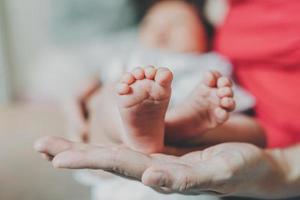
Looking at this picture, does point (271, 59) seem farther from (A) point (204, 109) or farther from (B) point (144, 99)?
(B) point (144, 99)

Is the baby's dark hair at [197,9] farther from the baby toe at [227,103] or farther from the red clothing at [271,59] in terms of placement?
the baby toe at [227,103]

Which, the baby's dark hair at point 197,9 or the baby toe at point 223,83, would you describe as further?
the baby's dark hair at point 197,9

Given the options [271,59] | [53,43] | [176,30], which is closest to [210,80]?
Answer: [271,59]

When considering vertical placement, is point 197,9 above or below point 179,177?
above

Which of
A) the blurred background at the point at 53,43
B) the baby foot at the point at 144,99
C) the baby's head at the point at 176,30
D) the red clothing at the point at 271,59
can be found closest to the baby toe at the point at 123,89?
the baby foot at the point at 144,99

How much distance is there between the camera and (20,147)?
984mm

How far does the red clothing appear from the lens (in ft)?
2.85

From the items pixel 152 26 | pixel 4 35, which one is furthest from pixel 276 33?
pixel 4 35

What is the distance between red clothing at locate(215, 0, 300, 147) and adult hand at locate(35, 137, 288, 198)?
26 centimetres

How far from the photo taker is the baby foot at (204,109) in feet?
2.10

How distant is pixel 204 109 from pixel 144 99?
11cm

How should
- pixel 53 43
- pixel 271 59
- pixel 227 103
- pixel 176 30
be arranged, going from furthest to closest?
pixel 53 43, pixel 176 30, pixel 271 59, pixel 227 103

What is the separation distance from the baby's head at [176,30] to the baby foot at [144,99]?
47 cm

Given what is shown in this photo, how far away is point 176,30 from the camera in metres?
1.07
